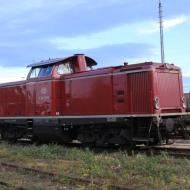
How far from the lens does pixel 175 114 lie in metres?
16.3

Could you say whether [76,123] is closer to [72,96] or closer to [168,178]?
[72,96]

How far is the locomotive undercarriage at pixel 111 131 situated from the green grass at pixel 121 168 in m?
1.84

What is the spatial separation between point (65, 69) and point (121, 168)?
8.60 metres

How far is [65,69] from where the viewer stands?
64.3ft

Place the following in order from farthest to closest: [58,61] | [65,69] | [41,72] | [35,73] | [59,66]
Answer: [35,73], [41,72], [65,69], [59,66], [58,61]

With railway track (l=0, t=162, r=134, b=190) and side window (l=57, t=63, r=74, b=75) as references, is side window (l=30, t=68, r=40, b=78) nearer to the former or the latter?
side window (l=57, t=63, r=74, b=75)

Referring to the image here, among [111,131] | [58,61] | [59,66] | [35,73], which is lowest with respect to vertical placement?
[111,131]

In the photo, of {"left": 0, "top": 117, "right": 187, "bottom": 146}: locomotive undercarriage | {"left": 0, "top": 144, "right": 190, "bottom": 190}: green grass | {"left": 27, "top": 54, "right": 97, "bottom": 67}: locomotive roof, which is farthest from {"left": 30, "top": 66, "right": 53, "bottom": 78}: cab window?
{"left": 0, "top": 144, "right": 190, "bottom": 190}: green grass

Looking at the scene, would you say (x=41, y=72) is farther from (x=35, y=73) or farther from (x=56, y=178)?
(x=56, y=178)

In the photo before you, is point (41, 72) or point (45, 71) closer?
point (45, 71)

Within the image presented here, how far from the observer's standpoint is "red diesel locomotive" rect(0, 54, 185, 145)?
15.7m

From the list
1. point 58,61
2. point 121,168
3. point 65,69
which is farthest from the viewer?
point 65,69

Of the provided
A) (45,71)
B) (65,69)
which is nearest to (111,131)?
(65,69)

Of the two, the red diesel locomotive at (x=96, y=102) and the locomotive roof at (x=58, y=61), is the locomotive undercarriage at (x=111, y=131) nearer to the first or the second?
the red diesel locomotive at (x=96, y=102)
